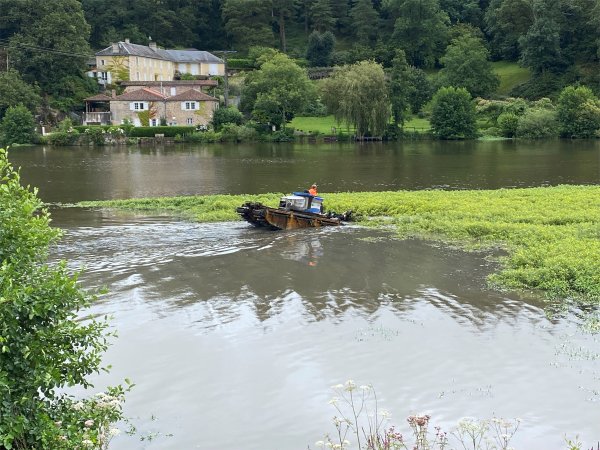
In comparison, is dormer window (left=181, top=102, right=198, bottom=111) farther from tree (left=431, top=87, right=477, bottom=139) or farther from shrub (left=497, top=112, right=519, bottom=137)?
shrub (left=497, top=112, right=519, bottom=137)

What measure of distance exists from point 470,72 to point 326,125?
27.6 m

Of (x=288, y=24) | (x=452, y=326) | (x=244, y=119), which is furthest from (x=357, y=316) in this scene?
(x=288, y=24)

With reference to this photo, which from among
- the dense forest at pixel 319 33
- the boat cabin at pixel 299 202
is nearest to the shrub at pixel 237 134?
the dense forest at pixel 319 33

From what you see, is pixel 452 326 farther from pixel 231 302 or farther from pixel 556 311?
pixel 231 302

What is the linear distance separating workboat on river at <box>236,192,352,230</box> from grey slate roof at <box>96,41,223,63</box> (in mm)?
99516

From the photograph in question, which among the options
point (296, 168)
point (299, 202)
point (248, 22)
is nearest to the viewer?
point (299, 202)

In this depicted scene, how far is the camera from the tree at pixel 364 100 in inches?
3440

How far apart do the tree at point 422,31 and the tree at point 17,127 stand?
71290 millimetres

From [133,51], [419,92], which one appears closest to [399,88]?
[419,92]

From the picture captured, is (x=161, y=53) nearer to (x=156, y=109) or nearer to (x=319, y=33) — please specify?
(x=156, y=109)

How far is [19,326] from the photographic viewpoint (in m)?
7.11

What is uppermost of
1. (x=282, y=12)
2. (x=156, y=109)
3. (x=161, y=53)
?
(x=282, y=12)

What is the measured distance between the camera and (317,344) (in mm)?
13148

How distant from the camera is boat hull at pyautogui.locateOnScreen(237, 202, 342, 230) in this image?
25.4 meters
